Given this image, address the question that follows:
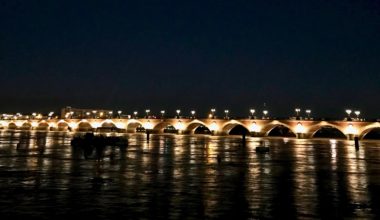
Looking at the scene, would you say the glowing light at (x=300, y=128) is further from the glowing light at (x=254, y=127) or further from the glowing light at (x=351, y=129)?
the glowing light at (x=254, y=127)

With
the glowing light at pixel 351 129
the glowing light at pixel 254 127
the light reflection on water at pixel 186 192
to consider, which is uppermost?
the glowing light at pixel 254 127

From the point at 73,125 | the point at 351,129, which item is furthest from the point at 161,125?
the point at 351,129

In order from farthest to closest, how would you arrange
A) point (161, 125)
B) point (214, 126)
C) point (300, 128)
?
1. point (161, 125)
2. point (214, 126)
3. point (300, 128)

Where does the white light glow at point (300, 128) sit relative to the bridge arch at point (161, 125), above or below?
below

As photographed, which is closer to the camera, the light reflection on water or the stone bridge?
the light reflection on water

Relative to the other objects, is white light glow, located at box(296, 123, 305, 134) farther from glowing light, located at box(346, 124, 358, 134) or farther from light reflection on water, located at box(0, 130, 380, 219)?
light reflection on water, located at box(0, 130, 380, 219)

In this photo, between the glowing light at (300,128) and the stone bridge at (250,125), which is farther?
the glowing light at (300,128)

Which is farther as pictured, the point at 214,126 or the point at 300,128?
the point at 214,126

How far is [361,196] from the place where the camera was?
22.7 m

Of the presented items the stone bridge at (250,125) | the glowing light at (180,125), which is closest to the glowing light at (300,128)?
the stone bridge at (250,125)

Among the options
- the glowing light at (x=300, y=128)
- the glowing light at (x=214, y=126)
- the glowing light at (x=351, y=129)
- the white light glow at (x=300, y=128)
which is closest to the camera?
the glowing light at (x=351, y=129)

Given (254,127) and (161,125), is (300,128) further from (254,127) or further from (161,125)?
(161,125)

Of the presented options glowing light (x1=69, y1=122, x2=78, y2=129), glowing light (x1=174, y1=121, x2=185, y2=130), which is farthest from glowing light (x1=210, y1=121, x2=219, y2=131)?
glowing light (x1=69, y1=122, x2=78, y2=129)

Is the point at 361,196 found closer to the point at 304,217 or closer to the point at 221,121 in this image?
the point at 304,217
